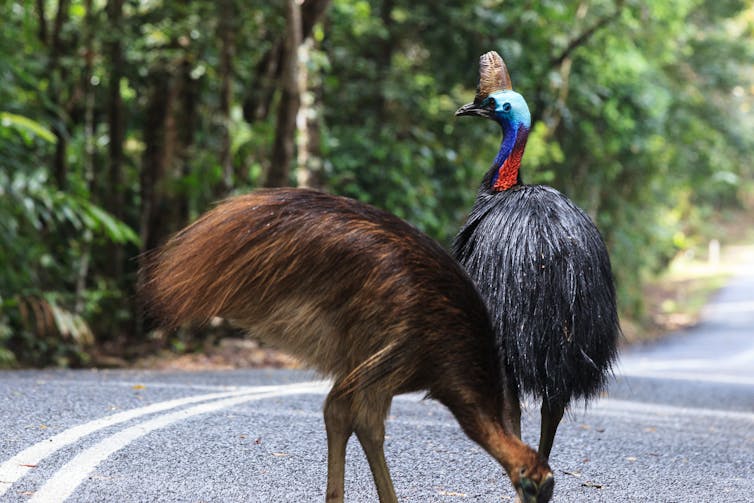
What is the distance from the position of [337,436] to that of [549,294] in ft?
3.37

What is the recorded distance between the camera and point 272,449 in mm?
4879

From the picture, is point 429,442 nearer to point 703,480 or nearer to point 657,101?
point 703,480

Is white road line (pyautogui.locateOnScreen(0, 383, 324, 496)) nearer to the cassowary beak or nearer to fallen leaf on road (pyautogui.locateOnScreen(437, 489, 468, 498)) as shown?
fallen leaf on road (pyautogui.locateOnScreen(437, 489, 468, 498))

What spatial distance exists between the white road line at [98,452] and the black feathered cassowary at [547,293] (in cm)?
137

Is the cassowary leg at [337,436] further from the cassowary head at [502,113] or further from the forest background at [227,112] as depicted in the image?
the forest background at [227,112]

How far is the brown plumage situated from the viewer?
10.6 ft

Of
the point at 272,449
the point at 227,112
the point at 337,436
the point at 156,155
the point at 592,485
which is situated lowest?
the point at 592,485

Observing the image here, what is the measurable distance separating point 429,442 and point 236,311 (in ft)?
7.72

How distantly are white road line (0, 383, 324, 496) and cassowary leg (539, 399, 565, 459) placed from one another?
209 centimetres

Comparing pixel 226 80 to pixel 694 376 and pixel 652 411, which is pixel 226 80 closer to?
pixel 652 411

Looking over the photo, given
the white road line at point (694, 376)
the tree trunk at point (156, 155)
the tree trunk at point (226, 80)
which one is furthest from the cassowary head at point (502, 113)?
the tree trunk at point (156, 155)

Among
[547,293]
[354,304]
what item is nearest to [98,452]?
[354,304]

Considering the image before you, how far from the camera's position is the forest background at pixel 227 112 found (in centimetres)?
1047

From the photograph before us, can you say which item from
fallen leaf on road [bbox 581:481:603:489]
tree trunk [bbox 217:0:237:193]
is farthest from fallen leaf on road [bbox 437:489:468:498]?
tree trunk [bbox 217:0:237:193]
